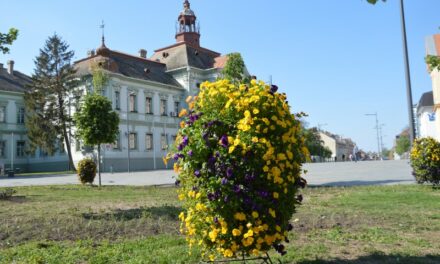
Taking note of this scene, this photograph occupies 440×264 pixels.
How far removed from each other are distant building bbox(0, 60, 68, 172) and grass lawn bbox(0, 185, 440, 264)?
43061 mm

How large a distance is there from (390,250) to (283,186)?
2172 mm

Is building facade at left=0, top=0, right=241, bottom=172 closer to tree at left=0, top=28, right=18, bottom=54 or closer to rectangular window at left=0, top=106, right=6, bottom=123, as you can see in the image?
rectangular window at left=0, top=106, right=6, bottom=123

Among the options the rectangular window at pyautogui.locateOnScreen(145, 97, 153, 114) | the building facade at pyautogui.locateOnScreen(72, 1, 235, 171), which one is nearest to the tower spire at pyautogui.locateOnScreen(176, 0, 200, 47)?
the building facade at pyautogui.locateOnScreen(72, 1, 235, 171)

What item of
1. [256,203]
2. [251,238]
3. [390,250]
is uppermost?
[256,203]

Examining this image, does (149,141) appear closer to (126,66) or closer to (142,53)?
(126,66)

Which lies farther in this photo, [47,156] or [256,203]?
[47,156]

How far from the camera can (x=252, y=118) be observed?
3.95 m

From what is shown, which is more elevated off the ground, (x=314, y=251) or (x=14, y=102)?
(x=14, y=102)

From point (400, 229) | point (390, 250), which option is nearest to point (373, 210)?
point (400, 229)

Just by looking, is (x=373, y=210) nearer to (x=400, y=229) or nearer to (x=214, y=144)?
(x=400, y=229)

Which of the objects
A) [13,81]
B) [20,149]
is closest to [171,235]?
[20,149]

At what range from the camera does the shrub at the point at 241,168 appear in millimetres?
3902

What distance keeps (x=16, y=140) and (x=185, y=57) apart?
74.9 feet

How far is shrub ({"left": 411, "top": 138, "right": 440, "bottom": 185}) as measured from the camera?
1317cm
